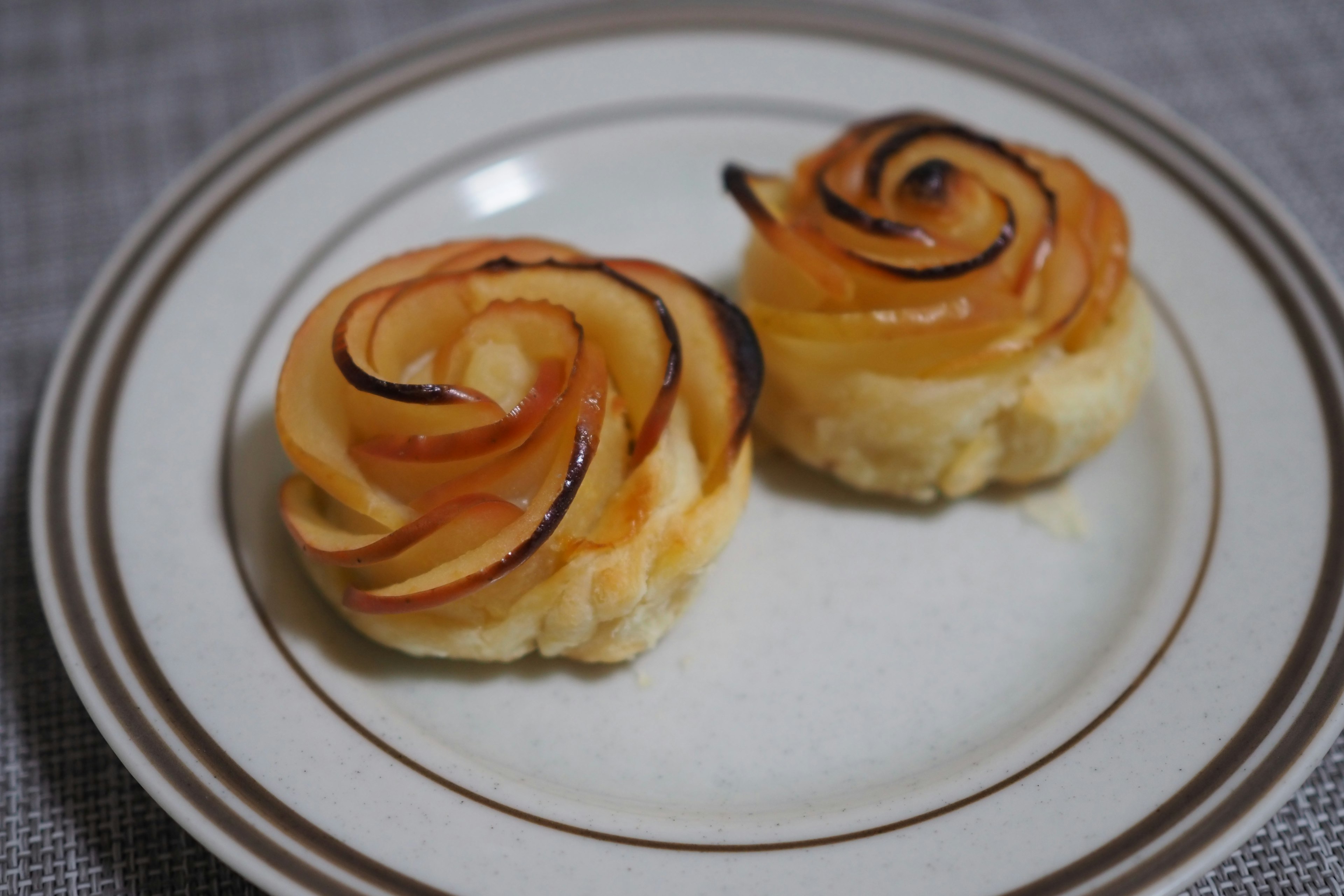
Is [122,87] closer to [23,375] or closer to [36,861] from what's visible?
[23,375]

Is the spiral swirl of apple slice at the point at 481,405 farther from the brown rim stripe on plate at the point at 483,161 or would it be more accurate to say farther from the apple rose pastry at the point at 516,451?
the brown rim stripe on plate at the point at 483,161

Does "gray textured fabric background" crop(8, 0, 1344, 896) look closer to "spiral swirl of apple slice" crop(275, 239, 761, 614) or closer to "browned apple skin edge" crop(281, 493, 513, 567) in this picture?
"browned apple skin edge" crop(281, 493, 513, 567)

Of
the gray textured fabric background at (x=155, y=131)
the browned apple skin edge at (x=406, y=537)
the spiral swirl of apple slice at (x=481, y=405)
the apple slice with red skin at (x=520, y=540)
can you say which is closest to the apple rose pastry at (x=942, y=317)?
the spiral swirl of apple slice at (x=481, y=405)

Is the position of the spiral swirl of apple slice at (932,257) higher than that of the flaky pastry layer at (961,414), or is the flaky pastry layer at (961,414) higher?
the spiral swirl of apple slice at (932,257)

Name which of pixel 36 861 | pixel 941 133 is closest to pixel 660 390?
pixel 941 133

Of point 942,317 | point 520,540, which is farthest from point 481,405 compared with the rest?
point 942,317

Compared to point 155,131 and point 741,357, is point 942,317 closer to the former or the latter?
point 741,357

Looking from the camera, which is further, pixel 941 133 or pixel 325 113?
pixel 325 113
